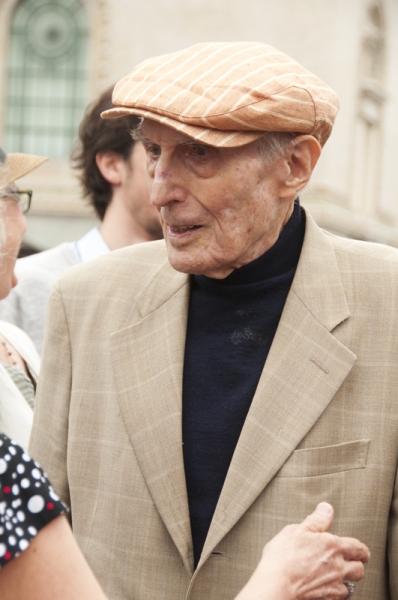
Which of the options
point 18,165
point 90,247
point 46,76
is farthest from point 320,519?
point 46,76

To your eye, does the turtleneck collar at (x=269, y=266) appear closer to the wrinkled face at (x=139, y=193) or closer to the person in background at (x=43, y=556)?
the person in background at (x=43, y=556)

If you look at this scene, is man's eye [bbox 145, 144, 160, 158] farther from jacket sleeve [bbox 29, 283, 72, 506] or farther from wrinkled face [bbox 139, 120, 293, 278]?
jacket sleeve [bbox 29, 283, 72, 506]

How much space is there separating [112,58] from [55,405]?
55.7 ft

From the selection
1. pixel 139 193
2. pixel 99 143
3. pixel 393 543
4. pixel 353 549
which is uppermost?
pixel 353 549

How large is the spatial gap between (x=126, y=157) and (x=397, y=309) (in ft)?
7.15

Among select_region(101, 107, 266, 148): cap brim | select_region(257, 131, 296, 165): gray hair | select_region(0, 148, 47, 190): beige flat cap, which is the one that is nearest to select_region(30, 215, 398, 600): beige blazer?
select_region(257, 131, 296, 165): gray hair

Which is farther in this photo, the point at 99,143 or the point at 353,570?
the point at 99,143

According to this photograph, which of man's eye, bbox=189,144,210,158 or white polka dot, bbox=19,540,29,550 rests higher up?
man's eye, bbox=189,144,210,158

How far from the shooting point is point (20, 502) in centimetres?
183

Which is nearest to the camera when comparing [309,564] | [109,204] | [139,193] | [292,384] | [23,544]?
[23,544]

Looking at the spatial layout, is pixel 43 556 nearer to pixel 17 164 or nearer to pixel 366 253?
pixel 366 253

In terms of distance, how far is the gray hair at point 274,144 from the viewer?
256 cm

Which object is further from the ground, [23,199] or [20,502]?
[20,502]

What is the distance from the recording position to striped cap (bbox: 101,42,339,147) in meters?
2.44
